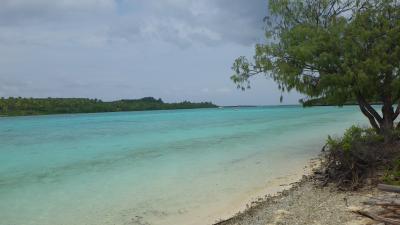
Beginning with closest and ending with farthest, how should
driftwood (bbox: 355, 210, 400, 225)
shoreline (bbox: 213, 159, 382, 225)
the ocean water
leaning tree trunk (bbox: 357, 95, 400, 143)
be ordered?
driftwood (bbox: 355, 210, 400, 225) < shoreline (bbox: 213, 159, 382, 225) < the ocean water < leaning tree trunk (bbox: 357, 95, 400, 143)

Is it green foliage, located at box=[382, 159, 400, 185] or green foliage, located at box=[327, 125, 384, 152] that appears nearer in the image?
green foliage, located at box=[382, 159, 400, 185]

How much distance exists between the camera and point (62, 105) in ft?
363

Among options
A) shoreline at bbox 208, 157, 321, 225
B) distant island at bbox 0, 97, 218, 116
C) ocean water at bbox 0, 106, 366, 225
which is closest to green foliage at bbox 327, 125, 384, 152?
shoreline at bbox 208, 157, 321, 225

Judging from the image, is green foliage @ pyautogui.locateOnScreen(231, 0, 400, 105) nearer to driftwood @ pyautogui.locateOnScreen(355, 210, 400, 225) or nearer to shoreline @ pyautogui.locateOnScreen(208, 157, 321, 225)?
shoreline @ pyautogui.locateOnScreen(208, 157, 321, 225)

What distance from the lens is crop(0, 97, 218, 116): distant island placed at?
10107 cm

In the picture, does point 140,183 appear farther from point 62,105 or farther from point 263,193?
point 62,105

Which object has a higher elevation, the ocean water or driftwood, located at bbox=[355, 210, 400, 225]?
driftwood, located at bbox=[355, 210, 400, 225]

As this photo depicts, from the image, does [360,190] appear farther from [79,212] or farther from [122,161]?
[122,161]

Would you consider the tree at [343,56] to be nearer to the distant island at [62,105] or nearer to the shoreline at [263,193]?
the shoreline at [263,193]

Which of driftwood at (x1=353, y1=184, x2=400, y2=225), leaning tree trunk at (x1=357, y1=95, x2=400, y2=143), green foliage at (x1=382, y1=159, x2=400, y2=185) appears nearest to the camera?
driftwood at (x1=353, y1=184, x2=400, y2=225)

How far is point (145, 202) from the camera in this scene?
9938mm

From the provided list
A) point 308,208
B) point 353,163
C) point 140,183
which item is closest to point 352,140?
point 353,163

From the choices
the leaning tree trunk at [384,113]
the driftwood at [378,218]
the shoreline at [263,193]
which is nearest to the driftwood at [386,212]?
the driftwood at [378,218]

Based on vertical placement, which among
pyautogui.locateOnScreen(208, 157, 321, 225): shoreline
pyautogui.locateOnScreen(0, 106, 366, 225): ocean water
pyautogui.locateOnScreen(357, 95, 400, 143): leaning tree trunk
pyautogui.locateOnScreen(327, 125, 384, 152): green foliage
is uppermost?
pyautogui.locateOnScreen(357, 95, 400, 143): leaning tree trunk
